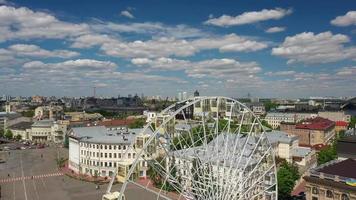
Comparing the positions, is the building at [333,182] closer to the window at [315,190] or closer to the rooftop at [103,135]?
the window at [315,190]

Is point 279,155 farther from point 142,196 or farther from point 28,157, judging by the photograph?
point 28,157

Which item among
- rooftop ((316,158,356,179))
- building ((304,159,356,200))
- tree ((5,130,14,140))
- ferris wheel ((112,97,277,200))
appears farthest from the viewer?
tree ((5,130,14,140))

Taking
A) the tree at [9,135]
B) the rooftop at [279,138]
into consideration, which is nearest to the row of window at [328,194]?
the rooftop at [279,138]

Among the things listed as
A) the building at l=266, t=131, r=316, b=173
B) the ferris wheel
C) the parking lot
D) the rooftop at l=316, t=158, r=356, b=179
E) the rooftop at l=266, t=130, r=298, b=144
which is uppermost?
the ferris wheel

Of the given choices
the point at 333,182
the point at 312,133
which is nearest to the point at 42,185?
the point at 333,182

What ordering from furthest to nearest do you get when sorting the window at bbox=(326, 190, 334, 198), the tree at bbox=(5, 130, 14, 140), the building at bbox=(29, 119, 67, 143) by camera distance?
1. the tree at bbox=(5, 130, 14, 140)
2. the building at bbox=(29, 119, 67, 143)
3. the window at bbox=(326, 190, 334, 198)

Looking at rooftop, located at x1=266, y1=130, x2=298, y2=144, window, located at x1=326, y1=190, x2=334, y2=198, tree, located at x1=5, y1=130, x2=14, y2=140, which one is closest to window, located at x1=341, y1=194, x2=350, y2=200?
window, located at x1=326, y1=190, x2=334, y2=198

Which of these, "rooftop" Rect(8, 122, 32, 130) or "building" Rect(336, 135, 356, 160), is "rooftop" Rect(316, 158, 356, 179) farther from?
"rooftop" Rect(8, 122, 32, 130)
